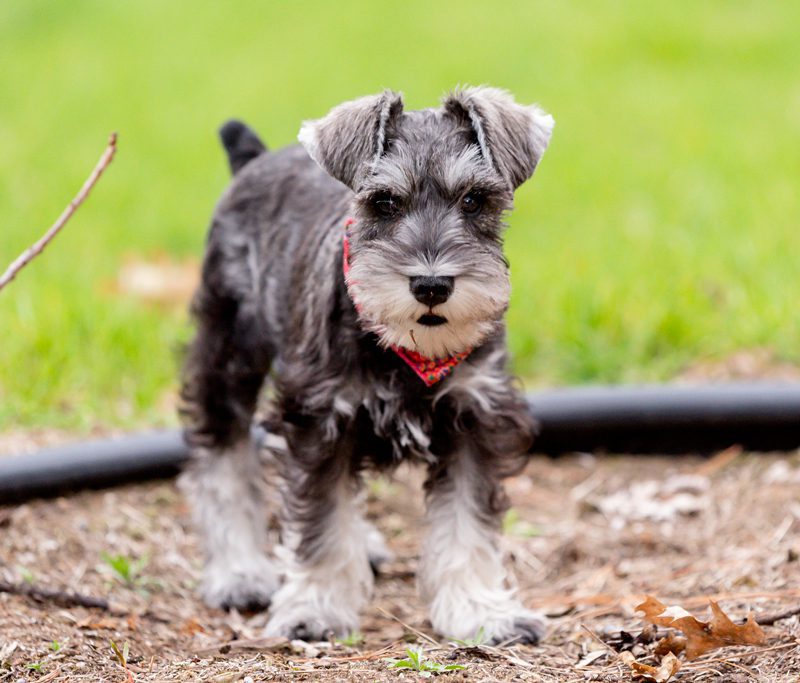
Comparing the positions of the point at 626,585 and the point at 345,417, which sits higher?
the point at 345,417

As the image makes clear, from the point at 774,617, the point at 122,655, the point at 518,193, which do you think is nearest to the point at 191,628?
the point at 122,655

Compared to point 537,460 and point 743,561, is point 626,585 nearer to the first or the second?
point 743,561

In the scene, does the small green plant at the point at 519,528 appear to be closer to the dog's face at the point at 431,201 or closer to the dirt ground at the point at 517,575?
the dirt ground at the point at 517,575

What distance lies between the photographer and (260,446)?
18.7 feet

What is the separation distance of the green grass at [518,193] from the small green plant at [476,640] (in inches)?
91.0

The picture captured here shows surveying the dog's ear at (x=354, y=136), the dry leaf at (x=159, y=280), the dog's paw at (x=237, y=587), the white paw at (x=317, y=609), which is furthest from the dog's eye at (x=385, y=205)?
the dry leaf at (x=159, y=280)

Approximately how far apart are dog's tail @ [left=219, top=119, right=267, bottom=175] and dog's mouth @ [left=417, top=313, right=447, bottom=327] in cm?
207

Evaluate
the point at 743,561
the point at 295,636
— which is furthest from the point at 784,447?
the point at 295,636

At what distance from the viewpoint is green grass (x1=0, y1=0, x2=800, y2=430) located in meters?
7.08

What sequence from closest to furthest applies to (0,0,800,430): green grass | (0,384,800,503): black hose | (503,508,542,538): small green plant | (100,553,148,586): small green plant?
(100,553,148,586): small green plant
(503,508,542,538): small green plant
(0,384,800,503): black hose
(0,0,800,430): green grass

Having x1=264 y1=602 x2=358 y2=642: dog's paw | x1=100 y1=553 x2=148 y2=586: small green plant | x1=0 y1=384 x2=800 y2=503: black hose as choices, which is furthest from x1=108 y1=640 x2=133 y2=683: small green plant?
x1=0 y1=384 x2=800 y2=503: black hose

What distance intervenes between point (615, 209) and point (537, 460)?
10.7ft

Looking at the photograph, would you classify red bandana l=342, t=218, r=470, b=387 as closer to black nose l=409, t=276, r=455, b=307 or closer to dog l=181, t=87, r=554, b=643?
dog l=181, t=87, r=554, b=643

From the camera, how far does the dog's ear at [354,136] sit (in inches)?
160
